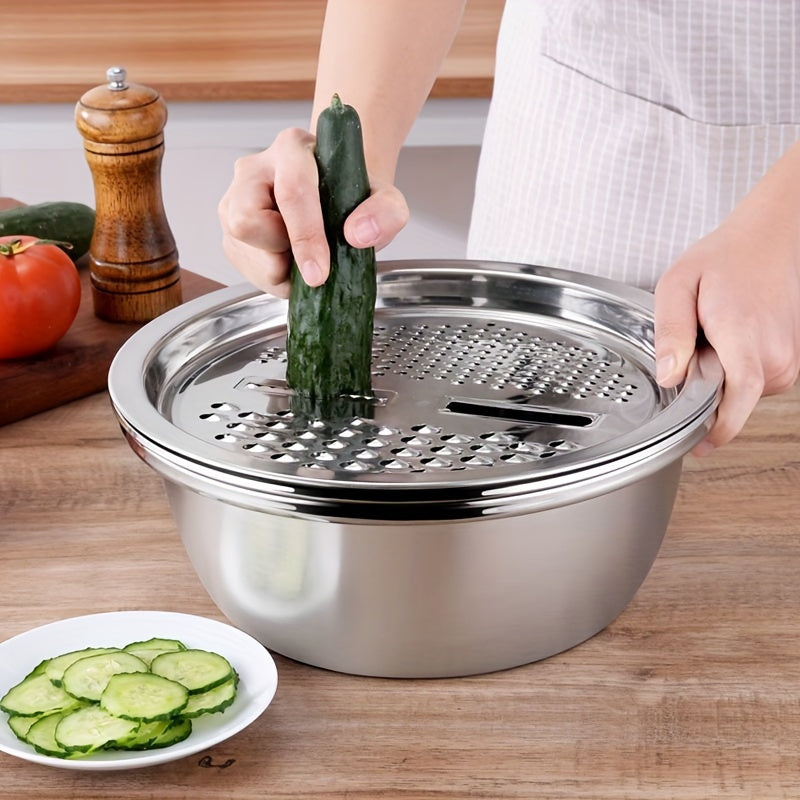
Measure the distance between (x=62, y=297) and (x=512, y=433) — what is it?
0.60m

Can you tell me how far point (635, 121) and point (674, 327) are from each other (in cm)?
52

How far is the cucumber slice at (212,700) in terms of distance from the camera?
695 millimetres

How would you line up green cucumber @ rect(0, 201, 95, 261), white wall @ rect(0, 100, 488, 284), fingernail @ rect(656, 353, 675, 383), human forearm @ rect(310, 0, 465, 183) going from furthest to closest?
white wall @ rect(0, 100, 488, 284), green cucumber @ rect(0, 201, 95, 261), human forearm @ rect(310, 0, 465, 183), fingernail @ rect(656, 353, 675, 383)

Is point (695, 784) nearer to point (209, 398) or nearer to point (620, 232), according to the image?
point (209, 398)

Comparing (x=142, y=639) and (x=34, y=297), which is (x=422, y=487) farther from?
(x=34, y=297)

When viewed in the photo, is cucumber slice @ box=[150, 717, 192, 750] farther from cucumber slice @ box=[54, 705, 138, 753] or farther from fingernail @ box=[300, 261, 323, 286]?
fingernail @ box=[300, 261, 323, 286]

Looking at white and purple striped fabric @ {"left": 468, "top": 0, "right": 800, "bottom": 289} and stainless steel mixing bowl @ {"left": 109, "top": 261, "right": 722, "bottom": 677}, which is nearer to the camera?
stainless steel mixing bowl @ {"left": 109, "top": 261, "right": 722, "bottom": 677}

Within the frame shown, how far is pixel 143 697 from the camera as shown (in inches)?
27.0

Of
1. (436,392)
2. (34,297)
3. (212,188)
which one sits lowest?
(212,188)

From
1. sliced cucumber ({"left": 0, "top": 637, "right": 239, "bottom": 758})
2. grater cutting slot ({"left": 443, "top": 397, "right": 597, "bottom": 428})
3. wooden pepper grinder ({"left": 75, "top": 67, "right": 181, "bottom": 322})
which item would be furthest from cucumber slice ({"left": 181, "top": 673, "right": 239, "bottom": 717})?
wooden pepper grinder ({"left": 75, "top": 67, "right": 181, "bottom": 322})

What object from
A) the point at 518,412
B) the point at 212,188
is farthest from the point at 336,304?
the point at 212,188

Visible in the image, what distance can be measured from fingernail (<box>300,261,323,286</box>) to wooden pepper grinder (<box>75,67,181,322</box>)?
0.47 metres

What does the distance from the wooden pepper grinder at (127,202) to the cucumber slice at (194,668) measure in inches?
24.6

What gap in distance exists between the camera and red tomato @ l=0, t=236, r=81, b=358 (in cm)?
118
